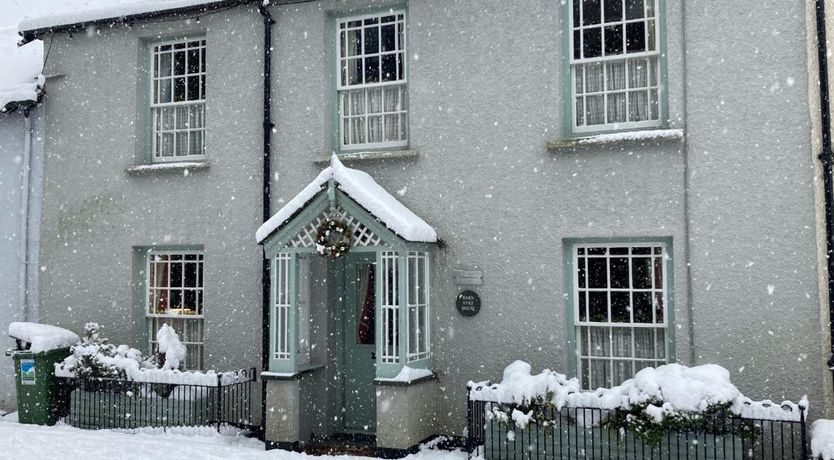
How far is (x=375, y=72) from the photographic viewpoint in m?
10.9

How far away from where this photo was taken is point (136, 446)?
958cm

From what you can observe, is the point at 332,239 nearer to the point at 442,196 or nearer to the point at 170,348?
the point at 442,196

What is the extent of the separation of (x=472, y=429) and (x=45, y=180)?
792 cm

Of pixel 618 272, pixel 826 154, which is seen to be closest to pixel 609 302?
pixel 618 272

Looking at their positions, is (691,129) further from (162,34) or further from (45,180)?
(45,180)

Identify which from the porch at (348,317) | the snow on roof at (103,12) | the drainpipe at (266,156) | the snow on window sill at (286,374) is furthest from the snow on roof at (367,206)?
Result: the snow on roof at (103,12)

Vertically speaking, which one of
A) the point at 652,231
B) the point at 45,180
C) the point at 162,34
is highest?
the point at 162,34

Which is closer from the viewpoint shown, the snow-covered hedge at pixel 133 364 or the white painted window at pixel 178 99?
the snow-covered hedge at pixel 133 364

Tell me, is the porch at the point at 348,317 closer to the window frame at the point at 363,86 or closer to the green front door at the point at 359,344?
the green front door at the point at 359,344

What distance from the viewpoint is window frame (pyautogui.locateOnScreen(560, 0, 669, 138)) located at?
9352 mm

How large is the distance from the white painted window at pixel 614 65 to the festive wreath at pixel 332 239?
313cm

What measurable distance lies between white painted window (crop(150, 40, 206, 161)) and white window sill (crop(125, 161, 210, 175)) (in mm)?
312

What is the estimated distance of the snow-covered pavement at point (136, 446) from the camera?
9.19 m

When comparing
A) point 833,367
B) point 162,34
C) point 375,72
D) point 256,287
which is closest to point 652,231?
point 833,367
